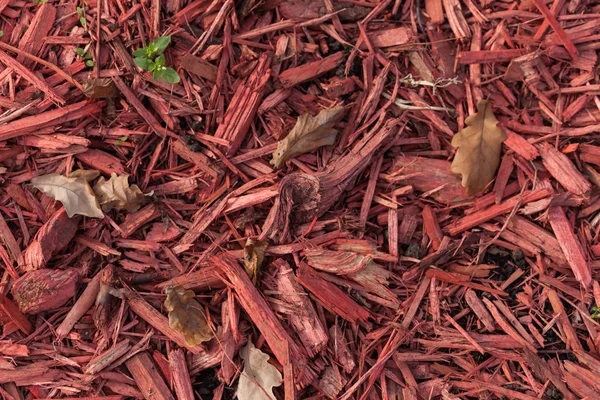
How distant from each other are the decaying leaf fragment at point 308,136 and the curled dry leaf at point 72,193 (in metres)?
0.88

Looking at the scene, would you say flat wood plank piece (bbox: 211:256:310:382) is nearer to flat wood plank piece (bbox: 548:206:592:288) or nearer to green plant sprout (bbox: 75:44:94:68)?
green plant sprout (bbox: 75:44:94:68)

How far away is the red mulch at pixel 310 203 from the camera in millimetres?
2443

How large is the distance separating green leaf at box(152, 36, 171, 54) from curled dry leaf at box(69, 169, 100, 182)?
660mm

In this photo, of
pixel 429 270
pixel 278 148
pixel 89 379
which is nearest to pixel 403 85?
pixel 278 148

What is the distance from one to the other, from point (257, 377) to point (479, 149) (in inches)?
59.4

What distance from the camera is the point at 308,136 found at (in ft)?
8.05

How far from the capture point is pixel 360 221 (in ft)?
8.30

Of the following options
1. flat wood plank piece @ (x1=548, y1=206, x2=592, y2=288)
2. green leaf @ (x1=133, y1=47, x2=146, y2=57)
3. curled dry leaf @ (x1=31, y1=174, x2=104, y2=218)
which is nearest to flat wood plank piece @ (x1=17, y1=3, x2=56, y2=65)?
green leaf @ (x1=133, y1=47, x2=146, y2=57)

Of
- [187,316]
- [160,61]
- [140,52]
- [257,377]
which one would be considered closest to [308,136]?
[160,61]

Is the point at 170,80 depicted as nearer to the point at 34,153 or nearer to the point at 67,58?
the point at 67,58

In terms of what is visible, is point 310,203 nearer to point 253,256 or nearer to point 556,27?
point 253,256

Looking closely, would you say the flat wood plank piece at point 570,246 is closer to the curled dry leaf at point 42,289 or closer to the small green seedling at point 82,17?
the curled dry leaf at point 42,289

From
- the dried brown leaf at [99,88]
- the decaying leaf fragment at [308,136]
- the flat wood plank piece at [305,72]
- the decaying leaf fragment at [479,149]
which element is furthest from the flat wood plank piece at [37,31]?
the decaying leaf fragment at [479,149]

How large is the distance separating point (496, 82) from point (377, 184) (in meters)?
0.78
